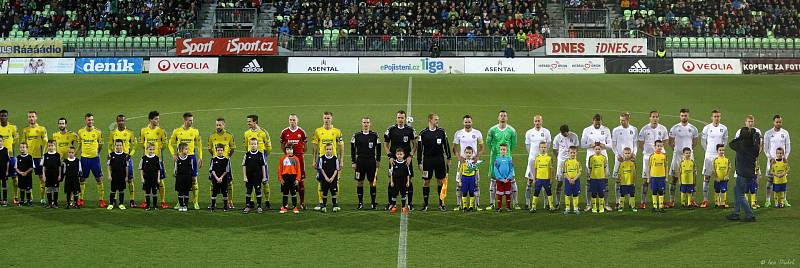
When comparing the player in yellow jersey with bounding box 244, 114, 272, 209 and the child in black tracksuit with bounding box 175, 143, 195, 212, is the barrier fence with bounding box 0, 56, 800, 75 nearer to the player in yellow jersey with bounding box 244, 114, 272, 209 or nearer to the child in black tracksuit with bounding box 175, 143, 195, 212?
the player in yellow jersey with bounding box 244, 114, 272, 209

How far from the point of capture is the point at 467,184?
60.4 feet

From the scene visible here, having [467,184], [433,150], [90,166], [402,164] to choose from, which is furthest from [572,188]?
[90,166]

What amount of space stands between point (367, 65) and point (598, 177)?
3111 cm

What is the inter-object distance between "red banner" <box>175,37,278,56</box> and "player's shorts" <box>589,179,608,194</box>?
34.1m

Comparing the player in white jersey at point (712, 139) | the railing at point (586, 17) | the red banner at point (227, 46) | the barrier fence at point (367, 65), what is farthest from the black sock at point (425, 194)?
the railing at point (586, 17)

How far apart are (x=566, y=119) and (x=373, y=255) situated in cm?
1829

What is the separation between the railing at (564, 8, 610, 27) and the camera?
53469 millimetres

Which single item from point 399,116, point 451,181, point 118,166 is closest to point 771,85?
point 451,181

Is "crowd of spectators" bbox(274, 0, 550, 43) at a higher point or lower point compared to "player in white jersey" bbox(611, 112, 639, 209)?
higher

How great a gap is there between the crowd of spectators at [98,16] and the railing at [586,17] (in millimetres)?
20577

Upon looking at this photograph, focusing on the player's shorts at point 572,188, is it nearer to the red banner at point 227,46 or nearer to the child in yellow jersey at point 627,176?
the child in yellow jersey at point 627,176

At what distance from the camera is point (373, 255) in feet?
49.5

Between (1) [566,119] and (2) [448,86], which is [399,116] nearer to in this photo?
(1) [566,119]

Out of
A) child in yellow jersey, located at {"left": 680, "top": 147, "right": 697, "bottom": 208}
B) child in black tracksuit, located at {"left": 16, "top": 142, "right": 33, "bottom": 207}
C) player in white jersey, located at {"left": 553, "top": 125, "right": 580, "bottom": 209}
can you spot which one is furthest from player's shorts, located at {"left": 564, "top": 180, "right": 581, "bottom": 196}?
child in black tracksuit, located at {"left": 16, "top": 142, "right": 33, "bottom": 207}
